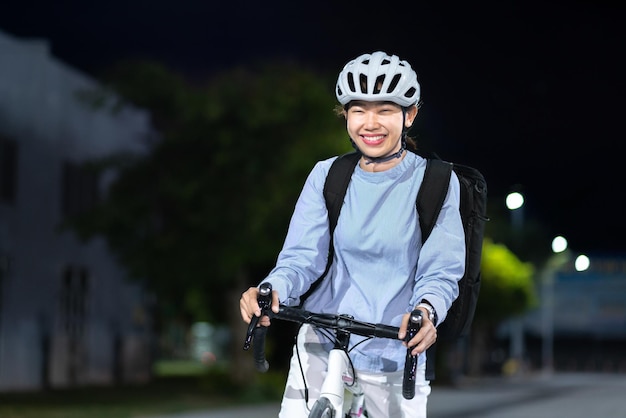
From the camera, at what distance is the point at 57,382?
32812 millimetres

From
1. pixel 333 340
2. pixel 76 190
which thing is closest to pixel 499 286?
pixel 76 190

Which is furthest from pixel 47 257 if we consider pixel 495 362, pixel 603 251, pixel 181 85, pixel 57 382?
pixel 603 251

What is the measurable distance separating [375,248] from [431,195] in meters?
0.28

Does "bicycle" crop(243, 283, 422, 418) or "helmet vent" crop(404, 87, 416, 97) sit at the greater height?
"helmet vent" crop(404, 87, 416, 97)

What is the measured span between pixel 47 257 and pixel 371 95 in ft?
94.0

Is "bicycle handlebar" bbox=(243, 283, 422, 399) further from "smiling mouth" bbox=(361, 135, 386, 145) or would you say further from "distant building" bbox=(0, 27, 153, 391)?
"distant building" bbox=(0, 27, 153, 391)

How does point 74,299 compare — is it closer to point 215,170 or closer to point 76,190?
point 76,190

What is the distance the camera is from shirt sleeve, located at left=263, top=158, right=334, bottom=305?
4.81 m

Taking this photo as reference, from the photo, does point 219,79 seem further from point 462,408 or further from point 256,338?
point 256,338

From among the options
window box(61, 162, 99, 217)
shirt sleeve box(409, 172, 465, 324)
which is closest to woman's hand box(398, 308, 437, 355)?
Result: shirt sleeve box(409, 172, 465, 324)

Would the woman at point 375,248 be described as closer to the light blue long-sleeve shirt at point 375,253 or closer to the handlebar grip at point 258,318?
the light blue long-sleeve shirt at point 375,253

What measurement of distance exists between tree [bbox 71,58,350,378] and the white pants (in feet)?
72.8

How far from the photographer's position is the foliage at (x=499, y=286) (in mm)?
58562

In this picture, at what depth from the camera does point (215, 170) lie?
28.1m
